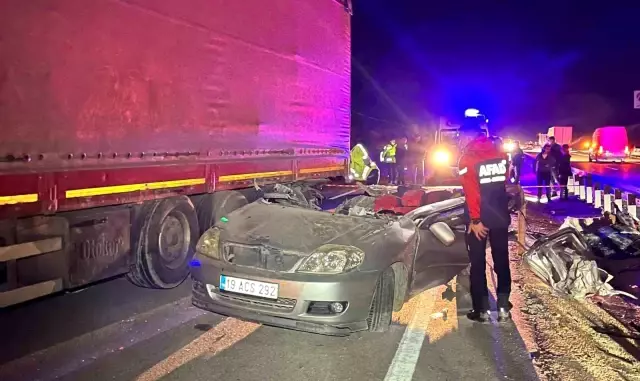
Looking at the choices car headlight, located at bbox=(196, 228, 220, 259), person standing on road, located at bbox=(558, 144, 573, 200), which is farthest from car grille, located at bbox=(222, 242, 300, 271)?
person standing on road, located at bbox=(558, 144, 573, 200)

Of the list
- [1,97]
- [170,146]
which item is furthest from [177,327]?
[1,97]

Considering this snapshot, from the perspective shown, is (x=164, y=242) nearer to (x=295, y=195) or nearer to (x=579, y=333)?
(x=295, y=195)

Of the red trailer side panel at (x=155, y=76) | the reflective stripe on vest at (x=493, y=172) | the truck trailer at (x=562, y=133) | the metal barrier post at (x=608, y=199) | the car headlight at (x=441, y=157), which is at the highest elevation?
the truck trailer at (x=562, y=133)

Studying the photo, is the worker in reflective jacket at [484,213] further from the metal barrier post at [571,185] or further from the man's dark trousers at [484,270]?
the metal barrier post at [571,185]

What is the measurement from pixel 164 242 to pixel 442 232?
2767mm

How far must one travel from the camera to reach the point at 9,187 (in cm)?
381

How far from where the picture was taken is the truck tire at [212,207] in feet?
20.9

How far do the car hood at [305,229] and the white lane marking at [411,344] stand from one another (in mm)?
752

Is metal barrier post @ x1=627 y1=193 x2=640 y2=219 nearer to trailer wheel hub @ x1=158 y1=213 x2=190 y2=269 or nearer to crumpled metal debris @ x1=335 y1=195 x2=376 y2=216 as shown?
crumpled metal debris @ x1=335 y1=195 x2=376 y2=216

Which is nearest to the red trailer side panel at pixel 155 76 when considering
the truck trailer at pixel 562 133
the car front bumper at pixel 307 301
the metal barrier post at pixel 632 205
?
the car front bumper at pixel 307 301

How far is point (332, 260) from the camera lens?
4293 mm

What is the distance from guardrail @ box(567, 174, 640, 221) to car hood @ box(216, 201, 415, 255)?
17.9 ft

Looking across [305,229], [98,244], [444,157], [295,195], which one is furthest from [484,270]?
[444,157]

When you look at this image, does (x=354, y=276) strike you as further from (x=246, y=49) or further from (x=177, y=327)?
(x=246, y=49)
